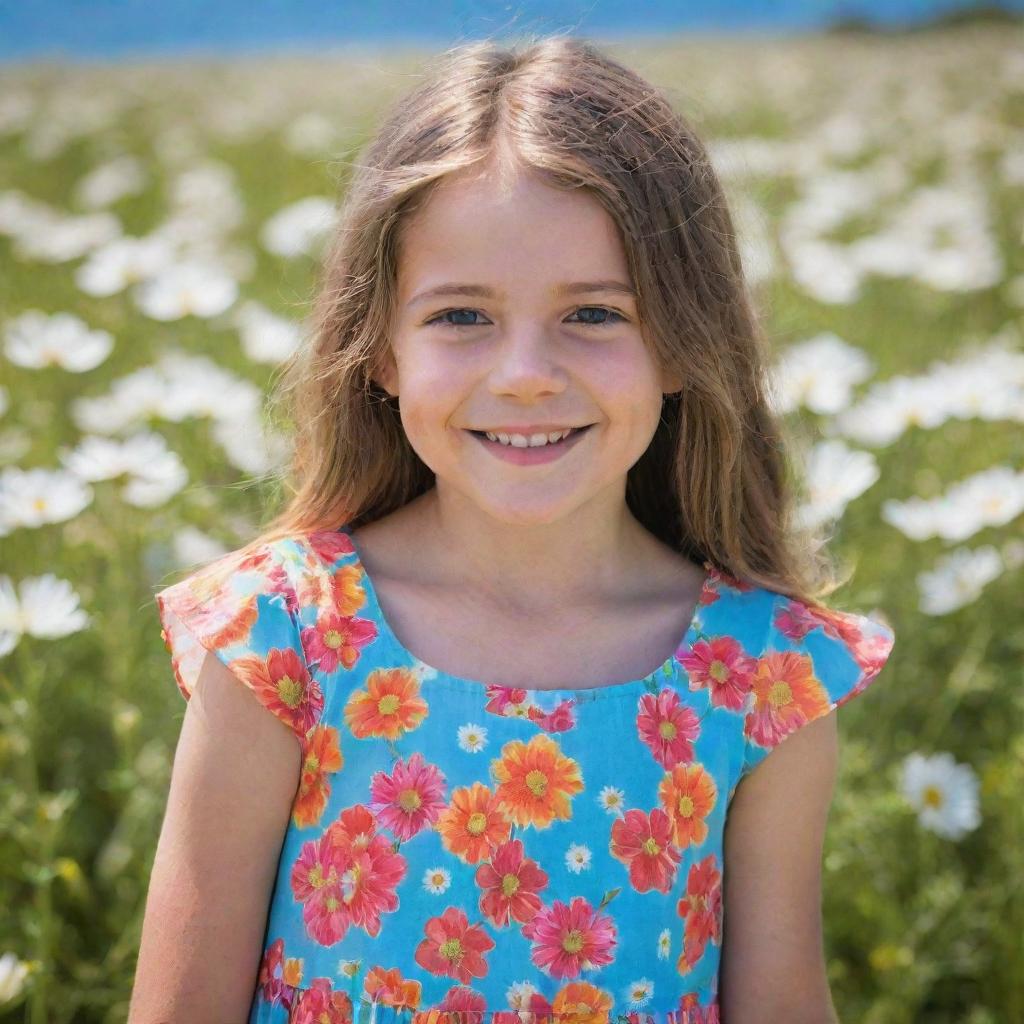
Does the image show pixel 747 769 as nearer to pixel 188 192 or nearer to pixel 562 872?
pixel 562 872

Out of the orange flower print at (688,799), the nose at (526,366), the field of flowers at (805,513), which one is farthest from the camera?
the field of flowers at (805,513)

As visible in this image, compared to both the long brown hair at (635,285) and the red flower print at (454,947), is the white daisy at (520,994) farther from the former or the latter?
the long brown hair at (635,285)

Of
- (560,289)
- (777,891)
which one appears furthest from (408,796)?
(560,289)

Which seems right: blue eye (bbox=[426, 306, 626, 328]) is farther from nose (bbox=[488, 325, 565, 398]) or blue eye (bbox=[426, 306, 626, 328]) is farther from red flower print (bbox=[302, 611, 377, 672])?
red flower print (bbox=[302, 611, 377, 672])

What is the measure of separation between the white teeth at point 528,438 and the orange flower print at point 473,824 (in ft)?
1.05

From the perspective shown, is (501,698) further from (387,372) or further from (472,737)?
(387,372)

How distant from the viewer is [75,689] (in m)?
2.13

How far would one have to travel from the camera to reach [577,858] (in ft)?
4.38

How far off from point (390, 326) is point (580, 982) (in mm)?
646

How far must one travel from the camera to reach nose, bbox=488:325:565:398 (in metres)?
1.26

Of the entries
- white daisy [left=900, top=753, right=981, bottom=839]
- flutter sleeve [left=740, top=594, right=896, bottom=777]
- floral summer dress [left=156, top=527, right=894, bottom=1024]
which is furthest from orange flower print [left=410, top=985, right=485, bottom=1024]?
white daisy [left=900, top=753, right=981, bottom=839]

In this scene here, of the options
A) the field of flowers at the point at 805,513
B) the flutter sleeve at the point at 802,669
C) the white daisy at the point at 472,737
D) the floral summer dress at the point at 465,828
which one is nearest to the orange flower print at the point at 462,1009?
the floral summer dress at the point at 465,828

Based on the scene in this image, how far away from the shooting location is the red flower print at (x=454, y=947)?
1299 millimetres

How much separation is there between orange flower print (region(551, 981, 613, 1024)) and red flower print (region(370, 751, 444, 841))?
198mm
